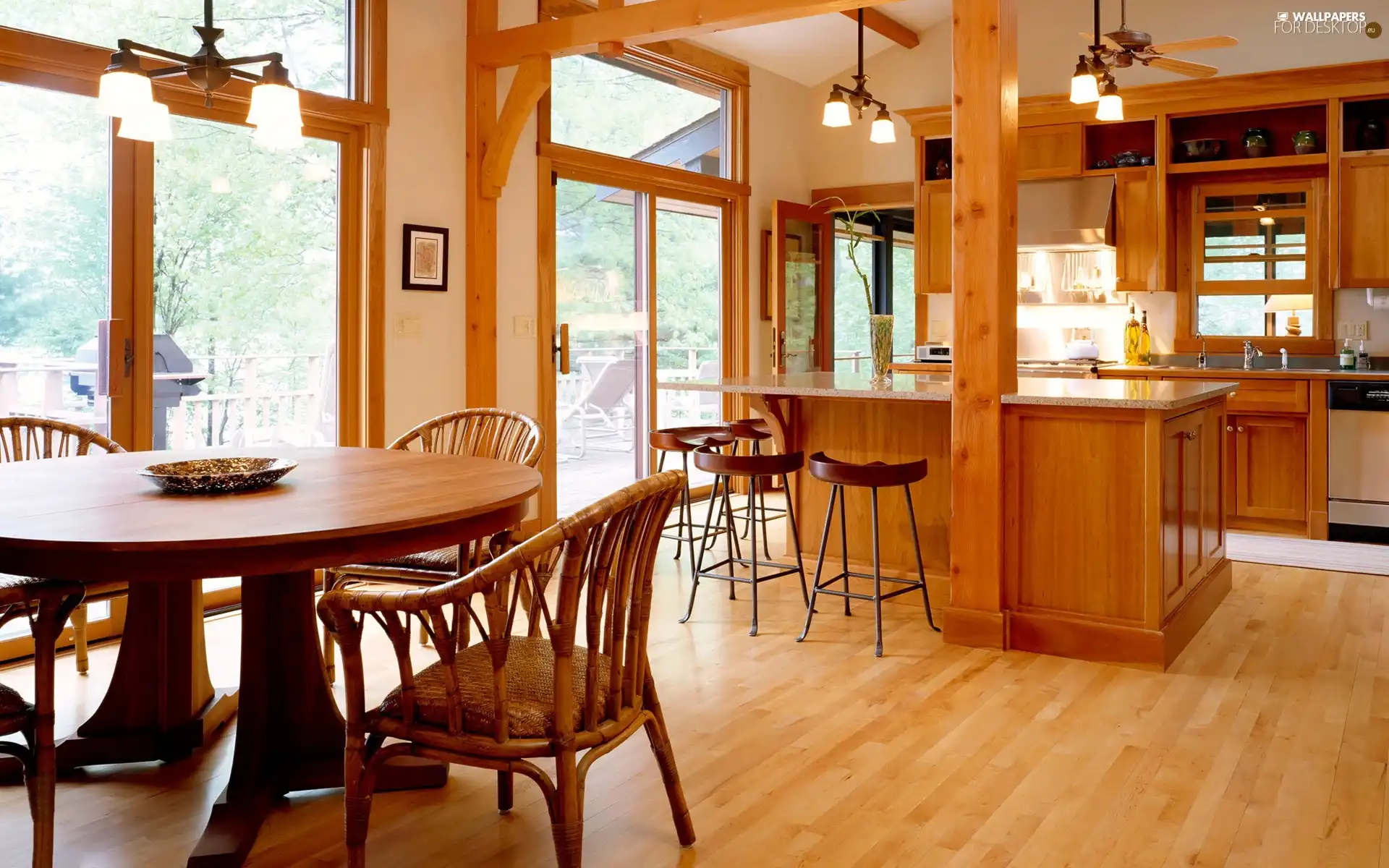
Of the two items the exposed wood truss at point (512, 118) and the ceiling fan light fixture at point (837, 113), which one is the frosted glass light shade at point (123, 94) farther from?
the ceiling fan light fixture at point (837, 113)

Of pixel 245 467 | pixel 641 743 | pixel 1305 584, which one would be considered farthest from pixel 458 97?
pixel 1305 584

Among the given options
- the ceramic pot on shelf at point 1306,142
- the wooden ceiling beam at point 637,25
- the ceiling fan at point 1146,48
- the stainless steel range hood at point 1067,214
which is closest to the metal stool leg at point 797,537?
the wooden ceiling beam at point 637,25

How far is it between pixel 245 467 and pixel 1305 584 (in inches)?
172

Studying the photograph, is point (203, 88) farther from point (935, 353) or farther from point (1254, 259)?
point (1254, 259)

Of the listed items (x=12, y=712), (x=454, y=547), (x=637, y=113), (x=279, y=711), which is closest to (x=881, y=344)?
(x=454, y=547)

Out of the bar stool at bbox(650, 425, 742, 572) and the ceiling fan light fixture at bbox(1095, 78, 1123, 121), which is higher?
the ceiling fan light fixture at bbox(1095, 78, 1123, 121)

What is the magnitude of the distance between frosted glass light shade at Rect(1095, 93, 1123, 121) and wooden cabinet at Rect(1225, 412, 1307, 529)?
213cm

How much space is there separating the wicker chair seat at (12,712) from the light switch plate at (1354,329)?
21.5ft

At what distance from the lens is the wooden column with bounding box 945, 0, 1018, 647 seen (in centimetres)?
369

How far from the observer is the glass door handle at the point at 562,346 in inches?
228

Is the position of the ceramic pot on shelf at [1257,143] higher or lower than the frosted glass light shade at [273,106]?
higher

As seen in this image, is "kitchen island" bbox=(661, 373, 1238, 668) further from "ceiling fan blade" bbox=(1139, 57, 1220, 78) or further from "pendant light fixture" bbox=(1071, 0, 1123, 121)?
"ceiling fan blade" bbox=(1139, 57, 1220, 78)

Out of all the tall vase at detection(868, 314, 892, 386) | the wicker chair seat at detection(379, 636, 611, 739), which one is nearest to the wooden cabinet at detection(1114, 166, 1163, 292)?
the tall vase at detection(868, 314, 892, 386)

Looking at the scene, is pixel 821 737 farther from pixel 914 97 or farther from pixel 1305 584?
pixel 914 97
